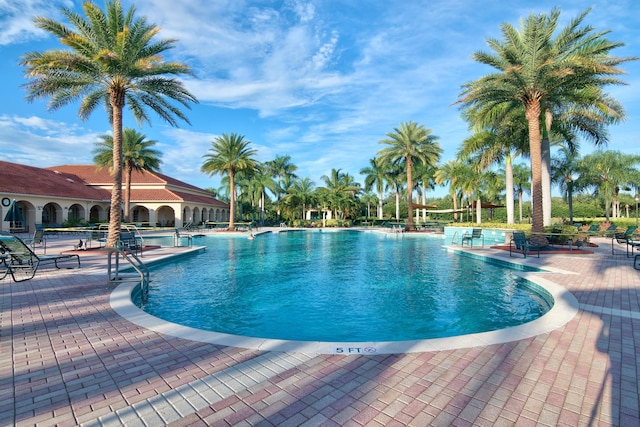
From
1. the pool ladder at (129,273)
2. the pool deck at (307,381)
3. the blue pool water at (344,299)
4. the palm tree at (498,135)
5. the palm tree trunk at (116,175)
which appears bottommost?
the blue pool water at (344,299)

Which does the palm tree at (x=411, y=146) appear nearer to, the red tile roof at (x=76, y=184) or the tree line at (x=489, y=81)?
the tree line at (x=489, y=81)

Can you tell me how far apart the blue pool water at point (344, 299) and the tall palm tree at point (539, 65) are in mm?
7738

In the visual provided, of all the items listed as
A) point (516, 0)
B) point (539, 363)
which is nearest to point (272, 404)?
point (539, 363)

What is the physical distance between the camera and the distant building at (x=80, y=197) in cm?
2812

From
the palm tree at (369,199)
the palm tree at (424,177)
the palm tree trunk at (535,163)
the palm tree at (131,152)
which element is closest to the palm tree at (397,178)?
the palm tree at (424,177)

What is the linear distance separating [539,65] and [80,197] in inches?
1494

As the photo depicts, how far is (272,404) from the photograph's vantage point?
2932 mm

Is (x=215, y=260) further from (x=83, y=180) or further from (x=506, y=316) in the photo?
(x=83, y=180)

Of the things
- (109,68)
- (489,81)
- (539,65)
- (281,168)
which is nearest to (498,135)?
(489,81)

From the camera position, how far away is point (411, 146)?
31.8 m

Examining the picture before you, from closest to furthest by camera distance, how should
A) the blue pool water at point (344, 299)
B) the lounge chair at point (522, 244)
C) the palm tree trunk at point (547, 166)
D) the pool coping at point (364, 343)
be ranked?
the pool coping at point (364, 343)
the blue pool water at point (344, 299)
the lounge chair at point (522, 244)
the palm tree trunk at point (547, 166)

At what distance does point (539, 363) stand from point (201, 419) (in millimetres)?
3600

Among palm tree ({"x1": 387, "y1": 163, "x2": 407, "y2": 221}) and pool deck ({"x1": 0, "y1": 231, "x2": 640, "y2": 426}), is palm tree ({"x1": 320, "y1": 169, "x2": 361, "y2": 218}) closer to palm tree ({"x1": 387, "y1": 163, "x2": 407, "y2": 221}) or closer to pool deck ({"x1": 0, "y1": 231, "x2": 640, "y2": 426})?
palm tree ({"x1": 387, "y1": 163, "x2": 407, "y2": 221})

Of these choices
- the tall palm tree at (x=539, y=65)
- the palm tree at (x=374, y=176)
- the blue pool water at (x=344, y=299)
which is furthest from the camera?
the palm tree at (x=374, y=176)
